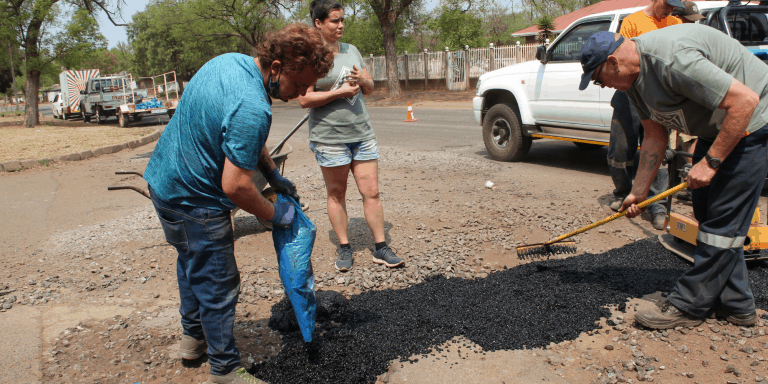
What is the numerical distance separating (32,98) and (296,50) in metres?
21.9

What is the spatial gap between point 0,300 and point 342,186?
8.65 feet

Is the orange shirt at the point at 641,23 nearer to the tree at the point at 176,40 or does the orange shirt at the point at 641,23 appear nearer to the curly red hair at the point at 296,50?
the curly red hair at the point at 296,50

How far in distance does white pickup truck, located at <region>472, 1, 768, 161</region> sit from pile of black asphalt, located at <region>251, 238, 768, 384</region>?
293cm

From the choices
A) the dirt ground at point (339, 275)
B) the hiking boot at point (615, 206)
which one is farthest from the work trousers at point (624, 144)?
the dirt ground at point (339, 275)

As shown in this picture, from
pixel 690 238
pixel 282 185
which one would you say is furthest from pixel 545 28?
pixel 282 185

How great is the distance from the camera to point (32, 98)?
19594mm

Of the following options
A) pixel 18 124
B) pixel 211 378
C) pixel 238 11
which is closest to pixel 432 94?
pixel 238 11

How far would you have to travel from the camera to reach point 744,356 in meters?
2.71

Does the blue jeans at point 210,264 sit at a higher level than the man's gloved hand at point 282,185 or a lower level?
lower

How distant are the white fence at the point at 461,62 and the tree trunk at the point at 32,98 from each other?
57.4 ft

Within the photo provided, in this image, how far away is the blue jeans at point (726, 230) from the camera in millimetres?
2689

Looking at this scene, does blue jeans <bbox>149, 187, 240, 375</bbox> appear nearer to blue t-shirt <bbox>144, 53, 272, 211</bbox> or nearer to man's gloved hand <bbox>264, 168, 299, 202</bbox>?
blue t-shirt <bbox>144, 53, 272, 211</bbox>

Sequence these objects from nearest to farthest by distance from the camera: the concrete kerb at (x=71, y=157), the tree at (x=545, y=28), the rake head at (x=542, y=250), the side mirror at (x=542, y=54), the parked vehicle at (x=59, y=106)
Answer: the rake head at (x=542, y=250), the side mirror at (x=542, y=54), the concrete kerb at (x=71, y=157), the tree at (x=545, y=28), the parked vehicle at (x=59, y=106)

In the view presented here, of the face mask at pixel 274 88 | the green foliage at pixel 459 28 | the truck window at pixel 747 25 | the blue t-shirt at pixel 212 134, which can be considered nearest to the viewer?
the blue t-shirt at pixel 212 134
